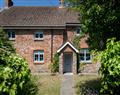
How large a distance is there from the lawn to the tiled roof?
9696 millimetres

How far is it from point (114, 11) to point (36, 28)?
2359 centimetres

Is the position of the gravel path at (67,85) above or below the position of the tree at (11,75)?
below

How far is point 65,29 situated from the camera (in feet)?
154

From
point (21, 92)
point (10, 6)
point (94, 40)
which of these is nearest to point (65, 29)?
point (10, 6)

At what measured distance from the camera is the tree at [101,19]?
24.4 m

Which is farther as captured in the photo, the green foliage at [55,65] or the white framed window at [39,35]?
the white framed window at [39,35]

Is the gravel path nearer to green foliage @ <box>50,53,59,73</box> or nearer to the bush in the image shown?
green foliage @ <box>50,53,59,73</box>

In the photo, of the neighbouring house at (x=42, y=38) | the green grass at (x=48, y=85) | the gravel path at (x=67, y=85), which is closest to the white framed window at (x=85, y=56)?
the neighbouring house at (x=42, y=38)

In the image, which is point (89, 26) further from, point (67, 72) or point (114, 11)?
point (67, 72)

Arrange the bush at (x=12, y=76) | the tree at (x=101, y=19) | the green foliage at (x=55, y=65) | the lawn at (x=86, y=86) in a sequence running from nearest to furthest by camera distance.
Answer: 1. the bush at (x=12, y=76)
2. the tree at (x=101, y=19)
3. the lawn at (x=86, y=86)
4. the green foliage at (x=55, y=65)

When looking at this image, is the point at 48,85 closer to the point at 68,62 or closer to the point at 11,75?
the point at 68,62

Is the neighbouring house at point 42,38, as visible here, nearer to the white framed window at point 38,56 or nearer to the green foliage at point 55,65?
the white framed window at point 38,56

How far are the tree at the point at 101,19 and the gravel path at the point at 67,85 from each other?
6.60 m

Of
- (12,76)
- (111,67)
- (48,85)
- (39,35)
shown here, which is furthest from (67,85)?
(12,76)
